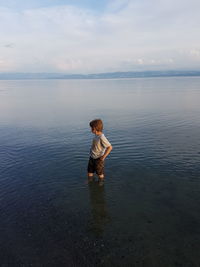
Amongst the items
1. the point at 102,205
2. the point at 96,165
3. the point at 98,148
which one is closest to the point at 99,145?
the point at 98,148

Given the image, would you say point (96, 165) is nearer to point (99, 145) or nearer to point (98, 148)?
point (98, 148)

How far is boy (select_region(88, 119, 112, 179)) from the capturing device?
9078 millimetres

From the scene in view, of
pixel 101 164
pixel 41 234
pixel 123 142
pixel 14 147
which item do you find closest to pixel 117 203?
pixel 101 164

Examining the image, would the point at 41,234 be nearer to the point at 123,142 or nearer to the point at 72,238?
the point at 72,238

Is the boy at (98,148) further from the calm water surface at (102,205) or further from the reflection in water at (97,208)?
the calm water surface at (102,205)

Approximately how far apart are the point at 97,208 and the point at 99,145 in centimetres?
258

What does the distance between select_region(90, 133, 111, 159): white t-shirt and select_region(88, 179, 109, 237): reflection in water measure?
1.57 metres

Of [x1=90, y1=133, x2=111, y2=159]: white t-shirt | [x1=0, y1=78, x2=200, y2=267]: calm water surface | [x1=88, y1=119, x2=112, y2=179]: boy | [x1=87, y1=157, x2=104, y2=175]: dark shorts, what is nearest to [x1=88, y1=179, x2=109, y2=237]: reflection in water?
[x1=0, y1=78, x2=200, y2=267]: calm water surface

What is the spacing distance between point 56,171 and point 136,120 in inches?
596

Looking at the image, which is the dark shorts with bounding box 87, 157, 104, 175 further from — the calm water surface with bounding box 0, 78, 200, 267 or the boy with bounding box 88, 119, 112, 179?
the calm water surface with bounding box 0, 78, 200, 267

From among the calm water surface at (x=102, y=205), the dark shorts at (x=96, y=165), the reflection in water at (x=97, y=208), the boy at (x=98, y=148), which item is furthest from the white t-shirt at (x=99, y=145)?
the calm water surface at (x=102, y=205)

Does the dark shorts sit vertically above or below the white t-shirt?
below

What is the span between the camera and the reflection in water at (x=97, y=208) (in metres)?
7.65

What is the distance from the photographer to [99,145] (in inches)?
376
